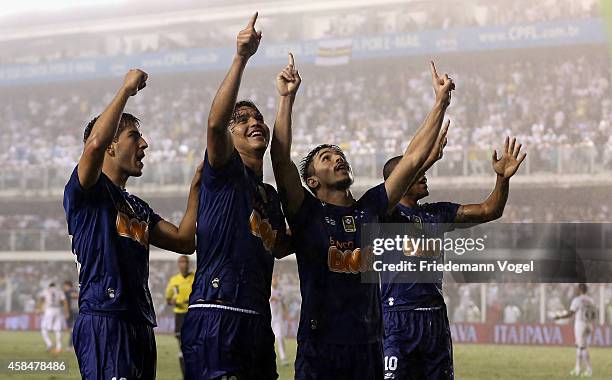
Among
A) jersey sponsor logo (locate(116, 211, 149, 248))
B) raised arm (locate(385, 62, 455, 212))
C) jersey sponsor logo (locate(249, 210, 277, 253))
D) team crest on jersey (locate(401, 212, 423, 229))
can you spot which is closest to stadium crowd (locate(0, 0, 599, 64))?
team crest on jersey (locate(401, 212, 423, 229))

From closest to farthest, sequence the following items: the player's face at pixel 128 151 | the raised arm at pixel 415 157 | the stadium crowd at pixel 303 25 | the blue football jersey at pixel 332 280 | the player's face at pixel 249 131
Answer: the player's face at pixel 249 131 < the player's face at pixel 128 151 < the blue football jersey at pixel 332 280 < the raised arm at pixel 415 157 < the stadium crowd at pixel 303 25

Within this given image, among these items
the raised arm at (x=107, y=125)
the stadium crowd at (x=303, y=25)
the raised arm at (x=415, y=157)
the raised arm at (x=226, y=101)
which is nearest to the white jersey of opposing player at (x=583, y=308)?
the stadium crowd at (x=303, y=25)

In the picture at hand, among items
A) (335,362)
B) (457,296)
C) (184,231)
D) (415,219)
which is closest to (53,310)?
(457,296)

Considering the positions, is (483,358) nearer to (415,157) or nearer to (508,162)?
(508,162)

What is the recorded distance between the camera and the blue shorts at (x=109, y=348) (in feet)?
14.2

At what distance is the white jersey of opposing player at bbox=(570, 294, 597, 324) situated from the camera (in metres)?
14.7

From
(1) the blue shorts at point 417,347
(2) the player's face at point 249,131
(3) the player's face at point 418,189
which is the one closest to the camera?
(2) the player's face at point 249,131

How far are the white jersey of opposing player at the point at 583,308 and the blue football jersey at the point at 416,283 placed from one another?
8.58m

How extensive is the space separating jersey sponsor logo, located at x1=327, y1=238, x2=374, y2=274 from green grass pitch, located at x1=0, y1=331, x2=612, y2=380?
29.7ft

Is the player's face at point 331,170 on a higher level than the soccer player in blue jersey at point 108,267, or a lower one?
higher

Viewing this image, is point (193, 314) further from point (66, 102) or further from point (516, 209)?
point (66, 102)

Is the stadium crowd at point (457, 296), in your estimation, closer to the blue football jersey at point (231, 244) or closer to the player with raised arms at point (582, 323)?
the player with raised arms at point (582, 323)

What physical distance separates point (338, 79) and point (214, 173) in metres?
11.2

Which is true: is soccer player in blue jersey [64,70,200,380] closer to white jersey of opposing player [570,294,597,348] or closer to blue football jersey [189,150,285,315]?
blue football jersey [189,150,285,315]
